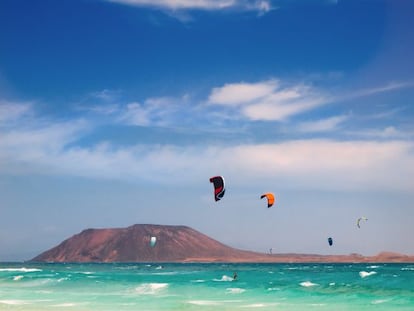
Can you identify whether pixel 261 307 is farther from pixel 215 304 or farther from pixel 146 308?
pixel 146 308

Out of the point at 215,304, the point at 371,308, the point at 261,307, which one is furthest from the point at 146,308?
the point at 371,308

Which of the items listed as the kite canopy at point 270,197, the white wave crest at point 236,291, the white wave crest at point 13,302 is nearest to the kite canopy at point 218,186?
the kite canopy at point 270,197

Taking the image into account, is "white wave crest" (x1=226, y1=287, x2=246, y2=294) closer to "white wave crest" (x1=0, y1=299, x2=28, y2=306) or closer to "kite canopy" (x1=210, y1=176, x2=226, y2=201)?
"kite canopy" (x1=210, y1=176, x2=226, y2=201)

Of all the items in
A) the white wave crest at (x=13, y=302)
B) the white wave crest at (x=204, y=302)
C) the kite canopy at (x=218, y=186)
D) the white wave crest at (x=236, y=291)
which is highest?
the kite canopy at (x=218, y=186)

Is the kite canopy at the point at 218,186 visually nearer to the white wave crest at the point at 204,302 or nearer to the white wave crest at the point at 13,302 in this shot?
the white wave crest at the point at 204,302

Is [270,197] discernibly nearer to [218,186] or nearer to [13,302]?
[218,186]

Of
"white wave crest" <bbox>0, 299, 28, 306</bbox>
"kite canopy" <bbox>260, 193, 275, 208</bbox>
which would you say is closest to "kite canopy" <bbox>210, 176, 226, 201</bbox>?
"kite canopy" <bbox>260, 193, 275, 208</bbox>

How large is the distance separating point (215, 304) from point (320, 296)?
7960mm

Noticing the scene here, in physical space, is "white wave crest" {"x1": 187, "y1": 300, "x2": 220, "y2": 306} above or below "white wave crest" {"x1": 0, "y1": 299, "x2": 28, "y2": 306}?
below

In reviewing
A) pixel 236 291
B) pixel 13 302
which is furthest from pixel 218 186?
pixel 236 291

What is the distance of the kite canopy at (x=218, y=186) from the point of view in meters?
26.7

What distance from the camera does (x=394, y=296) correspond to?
3462 centimetres

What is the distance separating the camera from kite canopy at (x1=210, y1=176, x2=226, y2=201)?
26659mm

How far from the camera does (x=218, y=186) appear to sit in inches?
1072
